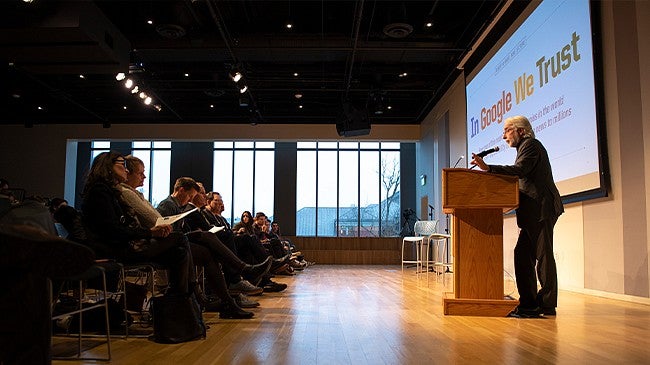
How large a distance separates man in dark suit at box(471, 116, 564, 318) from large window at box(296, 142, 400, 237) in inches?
501

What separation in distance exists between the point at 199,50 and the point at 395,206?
918 centimetres

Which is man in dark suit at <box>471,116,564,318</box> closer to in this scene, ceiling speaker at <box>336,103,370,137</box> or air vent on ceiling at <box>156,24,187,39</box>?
air vent on ceiling at <box>156,24,187,39</box>

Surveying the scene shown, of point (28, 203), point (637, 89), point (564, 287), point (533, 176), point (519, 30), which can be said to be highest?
point (519, 30)

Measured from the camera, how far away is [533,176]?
12.7 feet

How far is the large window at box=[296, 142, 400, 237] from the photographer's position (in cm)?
1652

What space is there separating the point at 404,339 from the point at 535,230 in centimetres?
153

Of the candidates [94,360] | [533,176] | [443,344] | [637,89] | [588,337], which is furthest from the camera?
[637,89]

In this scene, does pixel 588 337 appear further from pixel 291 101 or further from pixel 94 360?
pixel 291 101

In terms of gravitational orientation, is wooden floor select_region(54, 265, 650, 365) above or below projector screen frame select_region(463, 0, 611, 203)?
below

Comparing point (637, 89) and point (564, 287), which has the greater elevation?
point (637, 89)

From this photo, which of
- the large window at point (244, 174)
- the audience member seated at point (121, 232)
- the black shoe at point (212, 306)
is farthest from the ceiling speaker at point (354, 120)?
the audience member seated at point (121, 232)

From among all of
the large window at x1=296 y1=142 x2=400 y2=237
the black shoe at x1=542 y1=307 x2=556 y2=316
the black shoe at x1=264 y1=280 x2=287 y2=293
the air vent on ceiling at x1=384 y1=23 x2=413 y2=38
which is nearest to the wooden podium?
the black shoe at x1=542 y1=307 x2=556 y2=316

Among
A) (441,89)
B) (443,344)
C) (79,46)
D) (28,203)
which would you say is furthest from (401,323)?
(441,89)

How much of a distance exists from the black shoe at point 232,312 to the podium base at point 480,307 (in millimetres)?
1408
